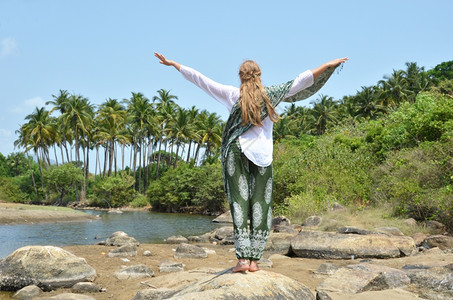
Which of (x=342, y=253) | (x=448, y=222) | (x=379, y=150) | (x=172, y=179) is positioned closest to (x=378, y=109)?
(x=172, y=179)

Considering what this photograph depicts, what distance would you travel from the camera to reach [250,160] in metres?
4.00

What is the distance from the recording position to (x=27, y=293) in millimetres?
6859

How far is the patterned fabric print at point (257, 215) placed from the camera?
407 cm

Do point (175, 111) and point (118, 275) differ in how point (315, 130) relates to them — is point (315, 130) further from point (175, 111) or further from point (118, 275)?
point (118, 275)

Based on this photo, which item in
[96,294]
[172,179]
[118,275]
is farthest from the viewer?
[172,179]

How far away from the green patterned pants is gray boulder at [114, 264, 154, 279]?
4.40 m

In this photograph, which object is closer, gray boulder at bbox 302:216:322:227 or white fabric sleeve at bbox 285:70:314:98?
white fabric sleeve at bbox 285:70:314:98

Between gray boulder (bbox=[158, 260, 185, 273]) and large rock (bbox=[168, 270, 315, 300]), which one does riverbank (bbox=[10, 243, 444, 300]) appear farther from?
large rock (bbox=[168, 270, 315, 300])

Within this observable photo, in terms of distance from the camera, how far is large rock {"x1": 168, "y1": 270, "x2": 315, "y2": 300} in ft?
12.5

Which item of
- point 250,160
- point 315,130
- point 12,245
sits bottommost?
point 12,245

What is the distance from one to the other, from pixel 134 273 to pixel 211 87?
494 cm

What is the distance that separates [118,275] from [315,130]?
50.6 metres

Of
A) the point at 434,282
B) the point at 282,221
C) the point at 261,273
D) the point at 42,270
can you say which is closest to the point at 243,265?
the point at 261,273

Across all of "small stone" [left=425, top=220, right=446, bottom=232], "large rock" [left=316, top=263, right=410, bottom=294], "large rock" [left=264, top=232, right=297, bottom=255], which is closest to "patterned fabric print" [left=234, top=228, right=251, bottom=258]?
"large rock" [left=316, top=263, right=410, bottom=294]
